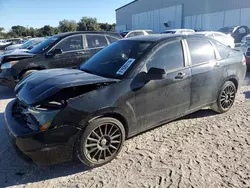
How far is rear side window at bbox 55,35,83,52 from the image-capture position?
7.14m

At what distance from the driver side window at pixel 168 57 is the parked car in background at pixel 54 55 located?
3958mm

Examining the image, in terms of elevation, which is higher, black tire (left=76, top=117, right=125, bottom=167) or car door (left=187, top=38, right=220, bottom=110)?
car door (left=187, top=38, right=220, bottom=110)

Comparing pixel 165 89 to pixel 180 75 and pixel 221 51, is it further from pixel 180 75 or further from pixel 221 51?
pixel 221 51

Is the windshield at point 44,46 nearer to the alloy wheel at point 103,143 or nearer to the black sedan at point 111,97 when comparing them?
the black sedan at point 111,97

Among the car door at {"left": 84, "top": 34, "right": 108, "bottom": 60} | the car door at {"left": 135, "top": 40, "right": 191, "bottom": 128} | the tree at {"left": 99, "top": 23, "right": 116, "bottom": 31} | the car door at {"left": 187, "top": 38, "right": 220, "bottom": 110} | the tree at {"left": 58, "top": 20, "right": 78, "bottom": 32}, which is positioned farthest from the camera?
the tree at {"left": 58, "top": 20, "right": 78, "bottom": 32}

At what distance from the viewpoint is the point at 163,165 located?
10.4ft

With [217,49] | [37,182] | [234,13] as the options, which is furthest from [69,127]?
[234,13]

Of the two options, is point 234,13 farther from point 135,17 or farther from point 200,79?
point 200,79

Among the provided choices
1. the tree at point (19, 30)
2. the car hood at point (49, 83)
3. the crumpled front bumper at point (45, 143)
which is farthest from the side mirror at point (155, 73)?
the tree at point (19, 30)

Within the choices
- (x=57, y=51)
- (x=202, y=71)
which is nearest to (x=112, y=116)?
(x=202, y=71)

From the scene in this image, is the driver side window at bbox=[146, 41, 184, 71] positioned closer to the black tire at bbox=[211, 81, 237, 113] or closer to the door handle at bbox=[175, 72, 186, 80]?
the door handle at bbox=[175, 72, 186, 80]

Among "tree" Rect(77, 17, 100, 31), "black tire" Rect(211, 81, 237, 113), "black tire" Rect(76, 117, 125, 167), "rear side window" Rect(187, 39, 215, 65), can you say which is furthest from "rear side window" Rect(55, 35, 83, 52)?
"tree" Rect(77, 17, 100, 31)

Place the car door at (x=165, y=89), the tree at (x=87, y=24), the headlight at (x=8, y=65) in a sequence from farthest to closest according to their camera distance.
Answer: the tree at (x=87, y=24)
the headlight at (x=8, y=65)
the car door at (x=165, y=89)

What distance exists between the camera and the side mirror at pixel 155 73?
3324mm
